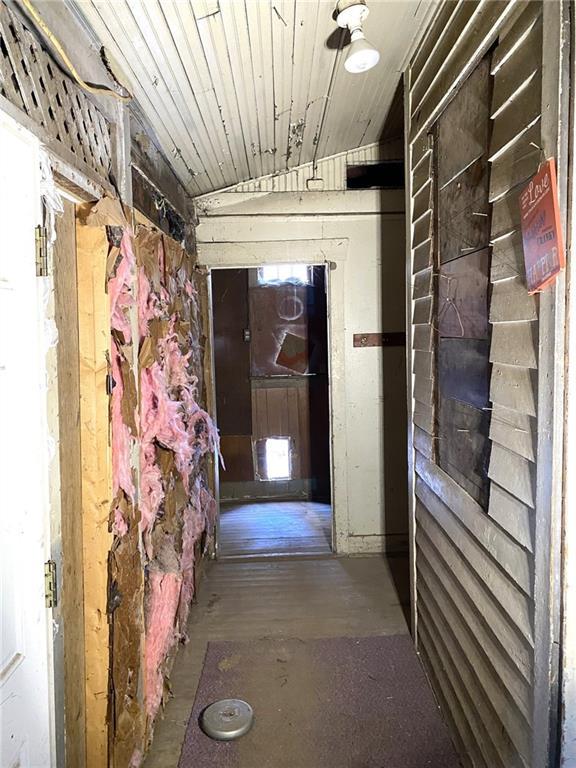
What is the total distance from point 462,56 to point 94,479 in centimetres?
176

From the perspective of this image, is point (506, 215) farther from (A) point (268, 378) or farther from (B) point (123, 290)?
(A) point (268, 378)

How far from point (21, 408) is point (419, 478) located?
1681 mm

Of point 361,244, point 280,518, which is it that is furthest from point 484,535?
point 280,518

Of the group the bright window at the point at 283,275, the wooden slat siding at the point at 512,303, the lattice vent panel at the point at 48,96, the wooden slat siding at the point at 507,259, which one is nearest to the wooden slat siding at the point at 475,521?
the wooden slat siding at the point at 512,303

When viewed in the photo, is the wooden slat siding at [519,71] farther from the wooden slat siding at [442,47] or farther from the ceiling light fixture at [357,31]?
the ceiling light fixture at [357,31]

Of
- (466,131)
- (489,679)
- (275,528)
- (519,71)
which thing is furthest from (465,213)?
(275,528)

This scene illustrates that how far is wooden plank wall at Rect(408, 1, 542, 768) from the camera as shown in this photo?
1220 millimetres

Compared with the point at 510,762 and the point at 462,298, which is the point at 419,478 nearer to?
the point at 462,298

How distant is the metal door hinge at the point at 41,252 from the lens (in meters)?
1.18

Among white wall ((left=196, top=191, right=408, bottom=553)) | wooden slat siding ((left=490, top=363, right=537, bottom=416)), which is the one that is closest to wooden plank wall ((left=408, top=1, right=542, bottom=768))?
wooden slat siding ((left=490, top=363, right=537, bottom=416))

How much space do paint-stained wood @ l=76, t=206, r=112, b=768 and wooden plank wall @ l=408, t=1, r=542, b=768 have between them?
1.15 metres

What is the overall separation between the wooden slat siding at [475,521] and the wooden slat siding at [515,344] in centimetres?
47

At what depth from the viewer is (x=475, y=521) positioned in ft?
5.13

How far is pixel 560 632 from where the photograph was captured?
1109 mm
